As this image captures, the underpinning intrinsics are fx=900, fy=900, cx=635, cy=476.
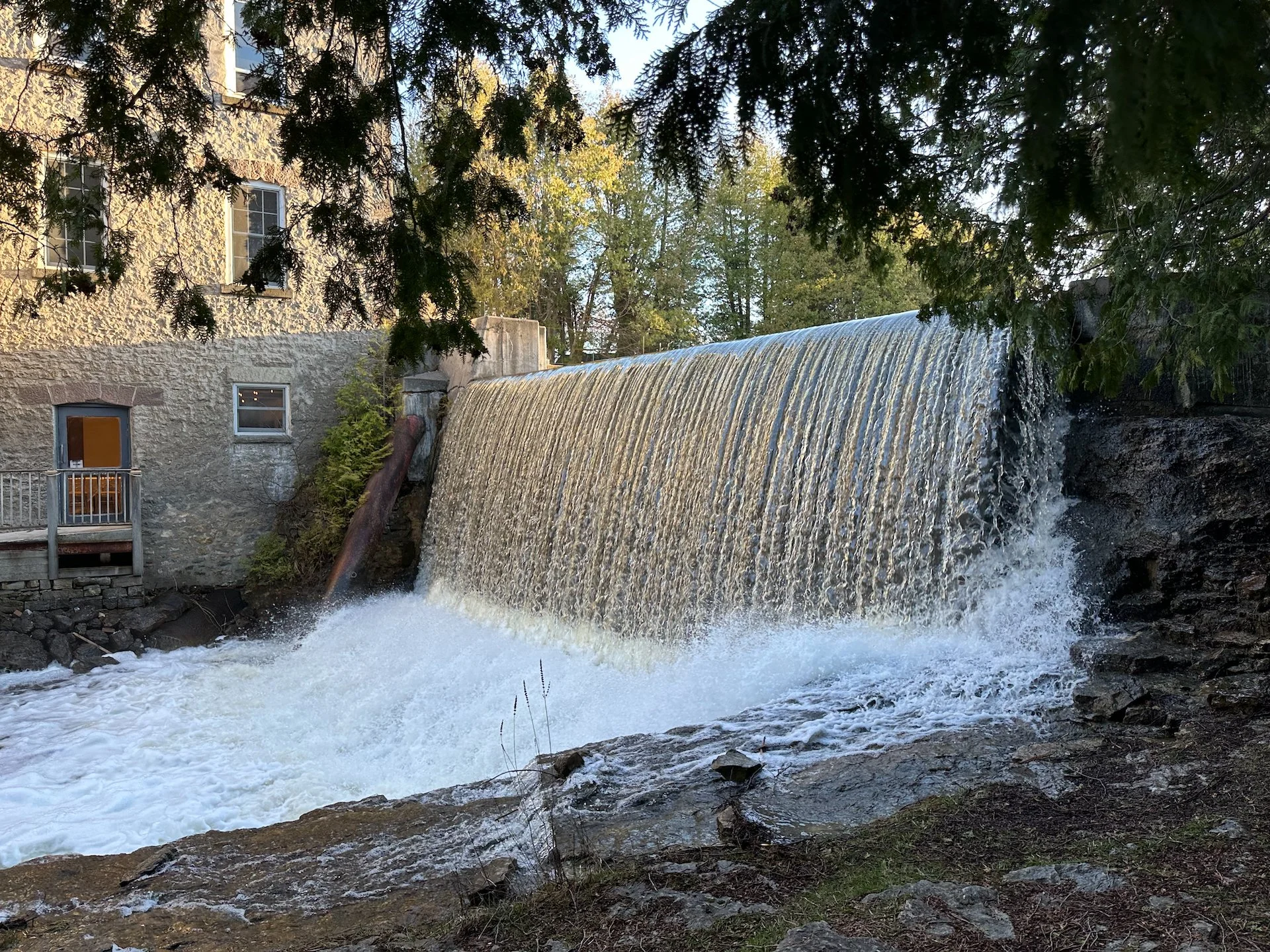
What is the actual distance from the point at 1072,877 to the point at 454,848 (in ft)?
Answer: 7.64

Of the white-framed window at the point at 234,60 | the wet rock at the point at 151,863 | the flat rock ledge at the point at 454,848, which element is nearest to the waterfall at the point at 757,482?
the flat rock ledge at the point at 454,848

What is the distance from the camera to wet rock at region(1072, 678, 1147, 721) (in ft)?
13.3

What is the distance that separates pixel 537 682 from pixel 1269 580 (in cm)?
495

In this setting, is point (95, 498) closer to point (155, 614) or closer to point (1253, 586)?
point (155, 614)

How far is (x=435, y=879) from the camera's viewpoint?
3.37m

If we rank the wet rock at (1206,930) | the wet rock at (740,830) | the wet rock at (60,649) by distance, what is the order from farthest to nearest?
the wet rock at (60,649) → the wet rock at (740,830) → the wet rock at (1206,930)

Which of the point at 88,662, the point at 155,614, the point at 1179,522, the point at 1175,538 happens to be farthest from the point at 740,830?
the point at 155,614

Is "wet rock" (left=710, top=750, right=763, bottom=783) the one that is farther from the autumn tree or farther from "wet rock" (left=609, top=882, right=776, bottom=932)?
the autumn tree

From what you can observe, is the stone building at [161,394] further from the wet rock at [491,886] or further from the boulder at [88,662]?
the wet rock at [491,886]

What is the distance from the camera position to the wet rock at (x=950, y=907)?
226 centimetres

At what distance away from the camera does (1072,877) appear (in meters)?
2.50

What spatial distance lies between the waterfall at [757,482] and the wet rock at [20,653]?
458 cm

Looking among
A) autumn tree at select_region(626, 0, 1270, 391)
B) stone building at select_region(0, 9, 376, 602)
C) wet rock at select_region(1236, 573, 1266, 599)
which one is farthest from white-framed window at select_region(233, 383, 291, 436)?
wet rock at select_region(1236, 573, 1266, 599)

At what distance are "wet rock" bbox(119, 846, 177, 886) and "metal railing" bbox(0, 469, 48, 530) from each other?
810 centimetres
